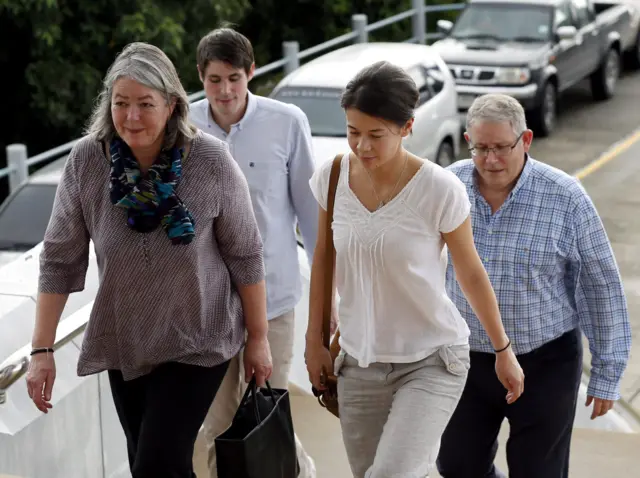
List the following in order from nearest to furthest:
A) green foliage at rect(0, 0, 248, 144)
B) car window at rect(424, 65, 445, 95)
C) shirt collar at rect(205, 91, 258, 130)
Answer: shirt collar at rect(205, 91, 258, 130)
car window at rect(424, 65, 445, 95)
green foliage at rect(0, 0, 248, 144)

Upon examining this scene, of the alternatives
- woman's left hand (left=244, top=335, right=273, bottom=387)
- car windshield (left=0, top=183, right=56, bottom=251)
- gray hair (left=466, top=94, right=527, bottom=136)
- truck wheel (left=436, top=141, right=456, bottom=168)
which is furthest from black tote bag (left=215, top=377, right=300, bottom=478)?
truck wheel (left=436, top=141, right=456, bottom=168)

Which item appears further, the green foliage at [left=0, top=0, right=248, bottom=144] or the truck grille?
the green foliage at [left=0, top=0, right=248, bottom=144]

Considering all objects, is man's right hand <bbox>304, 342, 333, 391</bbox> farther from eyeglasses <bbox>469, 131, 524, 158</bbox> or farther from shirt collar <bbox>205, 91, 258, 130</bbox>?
shirt collar <bbox>205, 91, 258, 130</bbox>

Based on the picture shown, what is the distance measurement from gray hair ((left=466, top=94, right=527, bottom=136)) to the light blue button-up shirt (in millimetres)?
725

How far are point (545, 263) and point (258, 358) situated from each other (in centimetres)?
102

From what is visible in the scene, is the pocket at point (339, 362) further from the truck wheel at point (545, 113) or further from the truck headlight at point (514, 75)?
the truck wheel at point (545, 113)

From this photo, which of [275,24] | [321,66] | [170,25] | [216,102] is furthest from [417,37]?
[216,102]

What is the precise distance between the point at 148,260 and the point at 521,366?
1.40m

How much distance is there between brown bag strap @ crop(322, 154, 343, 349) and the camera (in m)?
3.74

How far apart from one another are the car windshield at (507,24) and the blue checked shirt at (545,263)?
11.9 meters

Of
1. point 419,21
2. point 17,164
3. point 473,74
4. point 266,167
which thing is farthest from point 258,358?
point 419,21

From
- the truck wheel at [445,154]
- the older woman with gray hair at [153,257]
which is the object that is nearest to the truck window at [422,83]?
the truck wheel at [445,154]

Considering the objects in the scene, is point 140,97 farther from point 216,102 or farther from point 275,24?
point 275,24

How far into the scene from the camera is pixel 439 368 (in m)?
3.64
